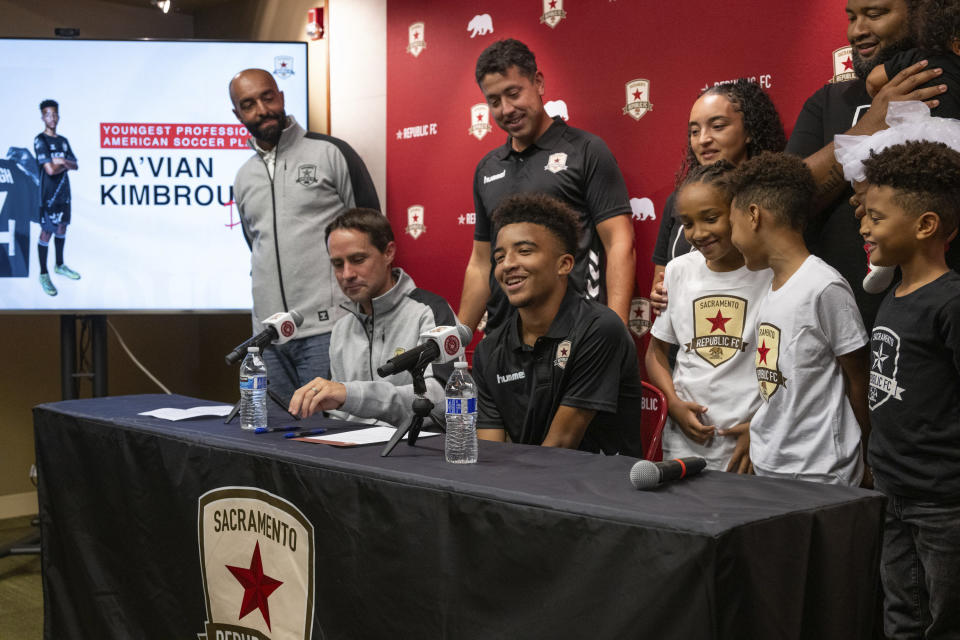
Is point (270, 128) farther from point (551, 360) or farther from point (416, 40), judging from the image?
point (551, 360)

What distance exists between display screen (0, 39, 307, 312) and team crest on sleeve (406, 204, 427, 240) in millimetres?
717

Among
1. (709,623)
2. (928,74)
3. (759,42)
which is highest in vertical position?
(759,42)

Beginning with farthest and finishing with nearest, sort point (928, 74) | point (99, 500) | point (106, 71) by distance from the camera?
point (106, 71) → point (99, 500) → point (928, 74)

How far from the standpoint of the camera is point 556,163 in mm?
3102

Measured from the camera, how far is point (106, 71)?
13.8ft

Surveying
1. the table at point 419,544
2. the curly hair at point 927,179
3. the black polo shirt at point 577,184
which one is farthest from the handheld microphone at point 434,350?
the black polo shirt at point 577,184

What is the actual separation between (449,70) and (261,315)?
58.1 inches

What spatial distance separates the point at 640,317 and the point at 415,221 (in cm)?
146

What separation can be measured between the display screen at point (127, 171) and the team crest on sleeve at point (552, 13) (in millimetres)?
1263

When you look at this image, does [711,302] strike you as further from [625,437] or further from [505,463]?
[505,463]

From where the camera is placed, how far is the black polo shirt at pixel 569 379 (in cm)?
208

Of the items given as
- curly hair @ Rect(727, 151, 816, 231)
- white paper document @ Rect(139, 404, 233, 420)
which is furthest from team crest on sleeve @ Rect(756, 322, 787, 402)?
white paper document @ Rect(139, 404, 233, 420)

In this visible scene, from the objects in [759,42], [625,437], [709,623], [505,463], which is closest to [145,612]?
[505,463]

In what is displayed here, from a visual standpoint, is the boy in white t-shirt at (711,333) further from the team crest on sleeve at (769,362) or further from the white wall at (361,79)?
the white wall at (361,79)
